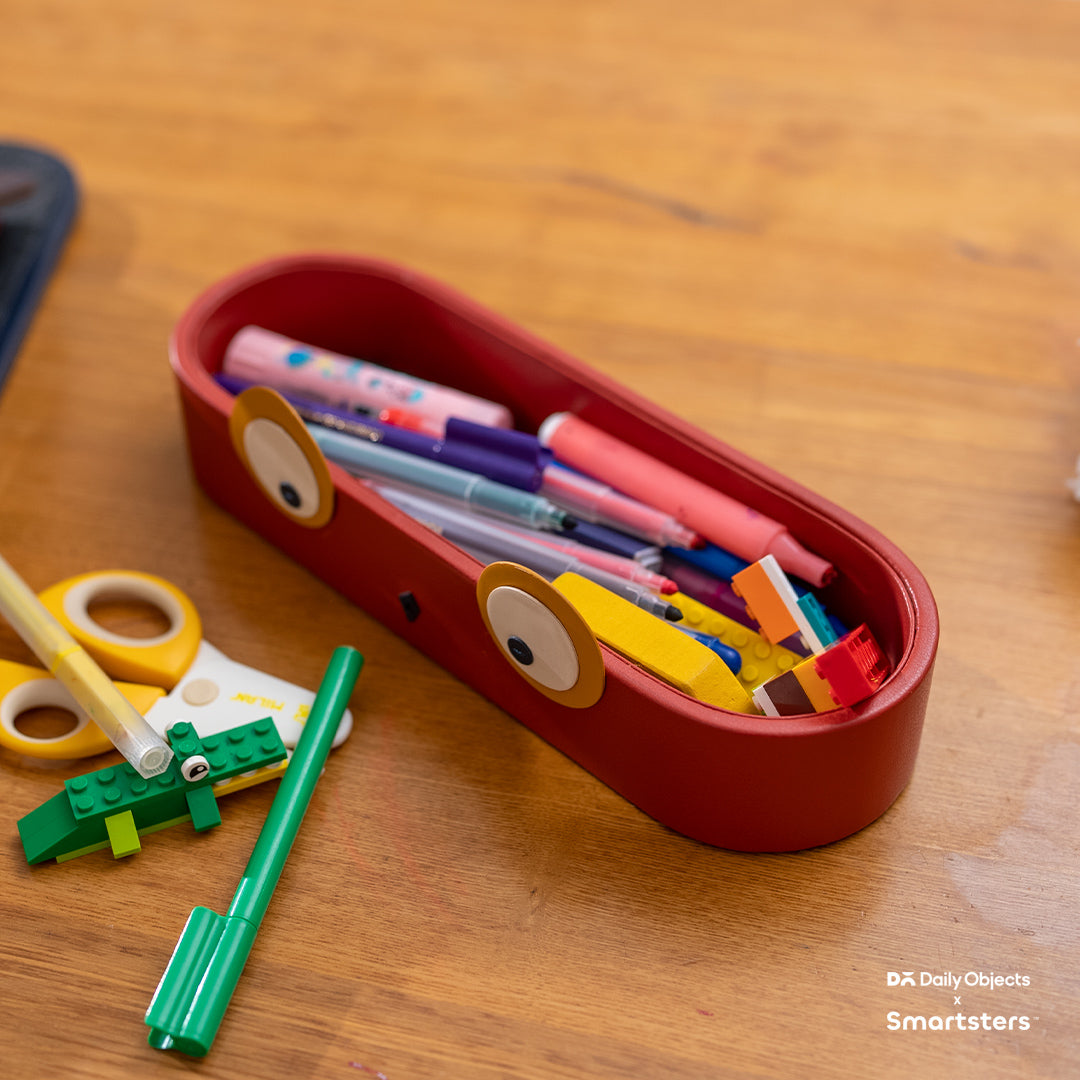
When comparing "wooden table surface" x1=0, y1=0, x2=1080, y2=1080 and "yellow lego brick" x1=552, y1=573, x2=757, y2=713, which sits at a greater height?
"yellow lego brick" x1=552, y1=573, x2=757, y2=713

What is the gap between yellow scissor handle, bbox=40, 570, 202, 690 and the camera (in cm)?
51

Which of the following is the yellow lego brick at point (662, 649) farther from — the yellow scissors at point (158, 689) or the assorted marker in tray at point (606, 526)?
the yellow scissors at point (158, 689)

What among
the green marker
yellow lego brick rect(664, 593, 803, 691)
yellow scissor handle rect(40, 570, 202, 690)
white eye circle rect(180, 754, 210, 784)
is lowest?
the green marker

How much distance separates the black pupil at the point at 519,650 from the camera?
46 centimetres

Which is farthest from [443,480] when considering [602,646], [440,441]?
[602,646]

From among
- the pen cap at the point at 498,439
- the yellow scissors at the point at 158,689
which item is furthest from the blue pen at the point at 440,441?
the yellow scissors at the point at 158,689

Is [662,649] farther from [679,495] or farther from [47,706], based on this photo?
[47,706]

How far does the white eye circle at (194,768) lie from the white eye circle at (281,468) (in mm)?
115

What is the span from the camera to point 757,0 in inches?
36.4

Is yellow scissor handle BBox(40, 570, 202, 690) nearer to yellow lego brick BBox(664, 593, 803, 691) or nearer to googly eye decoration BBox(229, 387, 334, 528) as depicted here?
googly eye decoration BBox(229, 387, 334, 528)

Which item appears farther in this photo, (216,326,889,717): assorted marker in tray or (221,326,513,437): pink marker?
(221,326,513,437): pink marker

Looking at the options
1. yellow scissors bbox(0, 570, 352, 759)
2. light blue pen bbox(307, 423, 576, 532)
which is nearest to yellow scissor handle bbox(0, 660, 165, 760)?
yellow scissors bbox(0, 570, 352, 759)

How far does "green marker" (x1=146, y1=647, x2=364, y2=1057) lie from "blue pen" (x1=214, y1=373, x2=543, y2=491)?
0.11 metres

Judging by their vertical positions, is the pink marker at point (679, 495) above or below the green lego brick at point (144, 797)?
above
